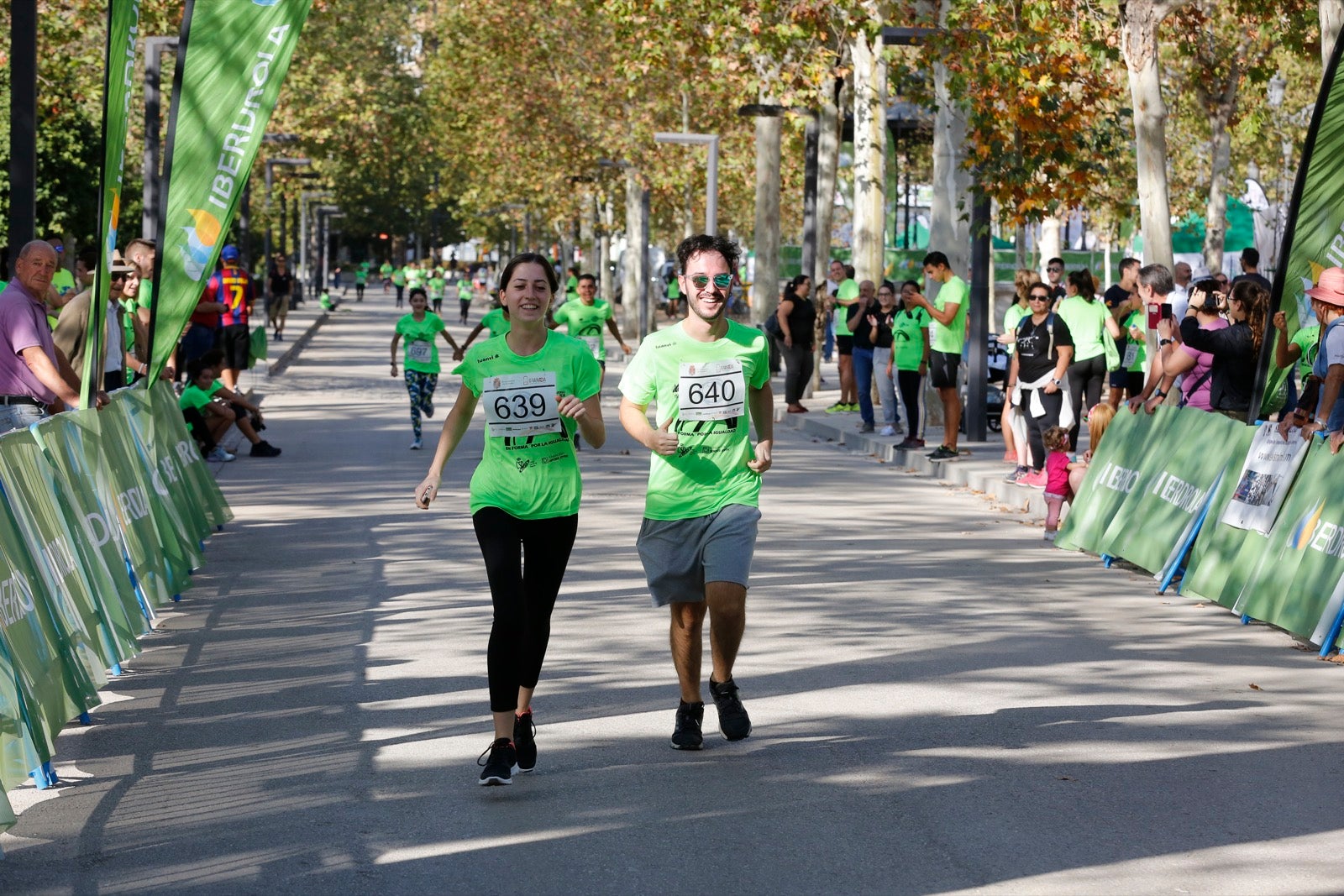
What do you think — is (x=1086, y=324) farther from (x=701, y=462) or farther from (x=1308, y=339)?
(x=701, y=462)

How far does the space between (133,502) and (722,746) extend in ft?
13.2

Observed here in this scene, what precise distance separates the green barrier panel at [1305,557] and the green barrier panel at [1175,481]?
2.57 ft

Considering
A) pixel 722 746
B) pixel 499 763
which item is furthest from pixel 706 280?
pixel 499 763

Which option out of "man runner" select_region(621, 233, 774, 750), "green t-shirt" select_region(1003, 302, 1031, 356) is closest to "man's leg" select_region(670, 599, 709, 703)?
"man runner" select_region(621, 233, 774, 750)

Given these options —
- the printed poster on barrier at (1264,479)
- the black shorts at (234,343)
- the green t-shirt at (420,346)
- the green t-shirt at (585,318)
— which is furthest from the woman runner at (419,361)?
the printed poster on barrier at (1264,479)

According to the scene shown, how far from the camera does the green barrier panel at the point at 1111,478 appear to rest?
12133 mm

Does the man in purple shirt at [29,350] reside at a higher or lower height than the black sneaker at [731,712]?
higher

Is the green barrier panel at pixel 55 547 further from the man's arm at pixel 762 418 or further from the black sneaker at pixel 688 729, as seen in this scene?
the man's arm at pixel 762 418

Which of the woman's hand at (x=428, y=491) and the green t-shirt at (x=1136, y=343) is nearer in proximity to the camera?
the woman's hand at (x=428, y=491)

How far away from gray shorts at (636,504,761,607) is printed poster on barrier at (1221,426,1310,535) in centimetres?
415

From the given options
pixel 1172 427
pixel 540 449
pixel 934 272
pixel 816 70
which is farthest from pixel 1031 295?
pixel 816 70

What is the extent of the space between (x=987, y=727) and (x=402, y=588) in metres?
4.39

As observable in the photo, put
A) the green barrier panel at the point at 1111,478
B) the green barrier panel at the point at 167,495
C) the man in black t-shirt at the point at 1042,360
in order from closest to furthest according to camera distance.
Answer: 1. the green barrier panel at the point at 167,495
2. the green barrier panel at the point at 1111,478
3. the man in black t-shirt at the point at 1042,360

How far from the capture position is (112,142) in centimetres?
1082
